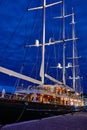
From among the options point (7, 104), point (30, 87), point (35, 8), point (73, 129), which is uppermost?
point (35, 8)

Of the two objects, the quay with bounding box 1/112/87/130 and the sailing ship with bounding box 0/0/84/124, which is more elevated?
→ the sailing ship with bounding box 0/0/84/124

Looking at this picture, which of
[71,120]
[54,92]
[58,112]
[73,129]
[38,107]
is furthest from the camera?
[54,92]

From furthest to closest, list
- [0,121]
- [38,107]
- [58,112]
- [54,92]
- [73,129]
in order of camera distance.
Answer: [54,92], [58,112], [38,107], [0,121], [73,129]

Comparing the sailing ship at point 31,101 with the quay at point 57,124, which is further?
the sailing ship at point 31,101

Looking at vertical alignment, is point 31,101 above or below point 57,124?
above

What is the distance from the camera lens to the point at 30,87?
30891 millimetres

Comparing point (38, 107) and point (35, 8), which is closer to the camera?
point (38, 107)

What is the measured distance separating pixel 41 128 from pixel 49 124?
0.16 m

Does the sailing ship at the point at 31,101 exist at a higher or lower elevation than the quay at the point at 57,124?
higher

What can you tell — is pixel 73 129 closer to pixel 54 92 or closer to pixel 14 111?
pixel 14 111

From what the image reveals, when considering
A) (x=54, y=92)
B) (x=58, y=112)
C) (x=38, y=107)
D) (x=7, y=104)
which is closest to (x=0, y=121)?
(x=7, y=104)

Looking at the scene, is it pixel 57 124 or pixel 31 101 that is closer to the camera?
pixel 57 124

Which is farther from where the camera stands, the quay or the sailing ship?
the sailing ship

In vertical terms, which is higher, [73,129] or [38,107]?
[38,107]
